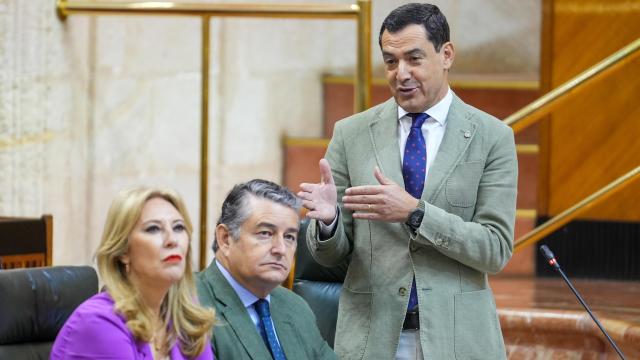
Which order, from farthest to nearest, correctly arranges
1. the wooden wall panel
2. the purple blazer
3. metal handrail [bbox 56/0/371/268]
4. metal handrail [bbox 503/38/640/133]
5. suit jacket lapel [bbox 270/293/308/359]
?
1. the wooden wall panel
2. metal handrail [bbox 56/0/371/268]
3. metal handrail [bbox 503/38/640/133]
4. suit jacket lapel [bbox 270/293/308/359]
5. the purple blazer

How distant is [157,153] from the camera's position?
5.27 meters

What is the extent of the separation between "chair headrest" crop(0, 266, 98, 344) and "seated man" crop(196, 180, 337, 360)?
9.8 inches

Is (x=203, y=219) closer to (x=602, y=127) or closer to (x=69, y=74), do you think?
(x=69, y=74)

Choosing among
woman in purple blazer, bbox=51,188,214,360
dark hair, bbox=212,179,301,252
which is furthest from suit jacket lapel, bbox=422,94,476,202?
woman in purple blazer, bbox=51,188,214,360

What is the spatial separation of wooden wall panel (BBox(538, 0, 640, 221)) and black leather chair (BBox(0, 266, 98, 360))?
323 cm

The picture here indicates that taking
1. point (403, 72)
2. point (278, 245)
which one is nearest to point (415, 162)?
point (403, 72)

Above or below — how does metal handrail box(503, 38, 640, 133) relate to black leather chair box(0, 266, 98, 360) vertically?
above

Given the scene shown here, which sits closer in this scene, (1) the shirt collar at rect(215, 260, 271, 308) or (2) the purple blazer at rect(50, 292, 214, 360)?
(2) the purple blazer at rect(50, 292, 214, 360)

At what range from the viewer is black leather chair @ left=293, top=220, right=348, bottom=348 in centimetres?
301

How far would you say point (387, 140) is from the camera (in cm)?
243

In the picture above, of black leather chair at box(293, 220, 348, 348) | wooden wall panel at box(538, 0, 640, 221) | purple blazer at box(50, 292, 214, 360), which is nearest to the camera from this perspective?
purple blazer at box(50, 292, 214, 360)

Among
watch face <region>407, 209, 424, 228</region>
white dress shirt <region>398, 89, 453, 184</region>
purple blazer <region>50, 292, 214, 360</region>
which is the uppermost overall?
white dress shirt <region>398, 89, 453, 184</region>

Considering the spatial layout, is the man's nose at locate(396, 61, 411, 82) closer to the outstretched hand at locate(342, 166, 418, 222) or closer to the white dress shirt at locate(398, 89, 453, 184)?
the white dress shirt at locate(398, 89, 453, 184)

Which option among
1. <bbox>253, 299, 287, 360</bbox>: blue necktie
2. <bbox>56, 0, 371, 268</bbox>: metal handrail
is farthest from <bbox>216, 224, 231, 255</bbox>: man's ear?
<bbox>56, 0, 371, 268</bbox>: metal handrail
